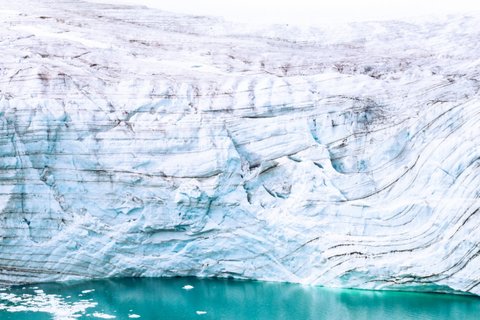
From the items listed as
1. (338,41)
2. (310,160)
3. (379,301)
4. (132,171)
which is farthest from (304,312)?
(338,41)

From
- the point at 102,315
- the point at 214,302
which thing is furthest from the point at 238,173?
the point at 102,315

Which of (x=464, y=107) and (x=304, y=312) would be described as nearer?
(x=304, y=312)

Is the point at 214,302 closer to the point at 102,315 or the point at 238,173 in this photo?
the point at 102,315

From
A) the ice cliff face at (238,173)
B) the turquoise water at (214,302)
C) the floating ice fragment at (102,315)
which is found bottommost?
the floating ice fragment at (102,315)

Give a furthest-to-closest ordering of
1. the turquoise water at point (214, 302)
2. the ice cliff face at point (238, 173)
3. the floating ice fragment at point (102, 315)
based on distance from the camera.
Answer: the ice cliff face at point (238, 173), the turquoise water at point (214, 302), the floating ice fragment at point (102, 315)

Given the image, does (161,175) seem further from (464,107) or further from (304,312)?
(464,107)

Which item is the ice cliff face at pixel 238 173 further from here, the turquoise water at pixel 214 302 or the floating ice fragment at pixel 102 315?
the floating ice fragment at pixel 102 315

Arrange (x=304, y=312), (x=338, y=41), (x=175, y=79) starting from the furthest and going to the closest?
(x=338, y=41) → (x=175, y=79) → (x=304, y=312)

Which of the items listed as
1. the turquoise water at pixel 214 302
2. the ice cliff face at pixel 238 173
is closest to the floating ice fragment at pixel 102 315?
the turquoise water at pixel 214 302

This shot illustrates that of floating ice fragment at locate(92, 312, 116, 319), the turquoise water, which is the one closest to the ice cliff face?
the turquoise water
